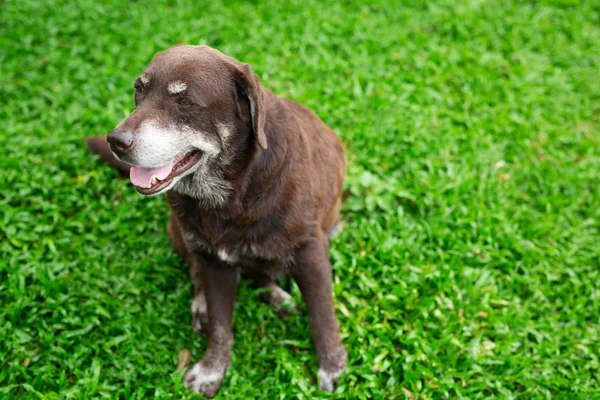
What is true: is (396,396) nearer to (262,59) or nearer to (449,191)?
(449,191)

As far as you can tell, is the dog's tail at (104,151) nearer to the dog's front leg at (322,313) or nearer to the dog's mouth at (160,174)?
the dog's mouth at (160,174)

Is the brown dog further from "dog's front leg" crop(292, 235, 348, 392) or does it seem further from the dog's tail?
the dog's tail

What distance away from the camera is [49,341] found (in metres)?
3.95

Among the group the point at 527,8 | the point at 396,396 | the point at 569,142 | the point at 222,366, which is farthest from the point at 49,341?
the point at 527,8

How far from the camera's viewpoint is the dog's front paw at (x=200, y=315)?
4.27 metres

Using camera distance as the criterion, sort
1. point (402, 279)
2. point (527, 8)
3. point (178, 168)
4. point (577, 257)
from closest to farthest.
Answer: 1. point (178, 168)
2. point (402, 279)
3. point (577, 257)
4. point (527, 8)

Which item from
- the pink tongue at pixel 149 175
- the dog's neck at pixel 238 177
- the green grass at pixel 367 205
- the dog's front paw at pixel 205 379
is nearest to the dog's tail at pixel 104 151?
the green grass at pixel 367 205

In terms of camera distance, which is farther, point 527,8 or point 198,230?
point 527,8

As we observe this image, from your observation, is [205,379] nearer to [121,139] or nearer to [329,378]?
[329,378]

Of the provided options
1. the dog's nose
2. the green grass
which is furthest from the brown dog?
the green grass

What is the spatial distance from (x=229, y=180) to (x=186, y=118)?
0.49 metres

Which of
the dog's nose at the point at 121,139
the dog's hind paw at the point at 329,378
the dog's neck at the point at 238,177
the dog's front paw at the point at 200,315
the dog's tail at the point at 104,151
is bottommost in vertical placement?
the dog's hind paw at the point at 329,378

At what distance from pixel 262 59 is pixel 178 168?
341 centimetres

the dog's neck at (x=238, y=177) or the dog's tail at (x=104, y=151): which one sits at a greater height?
the dog's neck at (x=238, y=177)
